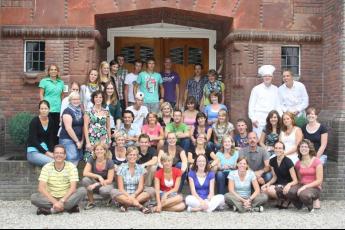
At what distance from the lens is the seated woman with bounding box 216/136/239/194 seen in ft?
29.0

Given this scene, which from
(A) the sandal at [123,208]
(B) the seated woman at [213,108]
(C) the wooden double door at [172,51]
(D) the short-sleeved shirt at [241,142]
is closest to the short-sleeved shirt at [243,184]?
(D) the short-sleeved shirt at [241,142]

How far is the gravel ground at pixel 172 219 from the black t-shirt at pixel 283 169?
50 centimetres

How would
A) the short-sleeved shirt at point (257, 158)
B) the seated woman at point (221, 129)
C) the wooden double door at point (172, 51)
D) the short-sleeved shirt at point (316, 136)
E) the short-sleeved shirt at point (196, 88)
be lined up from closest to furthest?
the short-sleeved shirt at point (257, 158) < the short-sleeved shirt at point (316, 136) < the seated woman at point (221, 129) < the short-sleeved shirt at point (196, 88) < the wooden double door at point (172, 51)

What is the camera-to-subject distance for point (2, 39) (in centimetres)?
1096

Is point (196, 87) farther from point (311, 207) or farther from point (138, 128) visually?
point (311, 207)

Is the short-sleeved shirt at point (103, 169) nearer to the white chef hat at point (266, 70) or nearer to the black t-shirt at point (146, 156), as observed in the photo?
the black t-shirt at point (146, 156)

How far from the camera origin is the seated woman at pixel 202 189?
8.32 meters

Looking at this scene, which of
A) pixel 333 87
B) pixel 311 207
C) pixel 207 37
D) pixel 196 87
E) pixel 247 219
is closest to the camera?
pixel 247 219

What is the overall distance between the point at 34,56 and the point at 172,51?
3.58 meters

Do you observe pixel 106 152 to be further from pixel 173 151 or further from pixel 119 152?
pixel 173 151

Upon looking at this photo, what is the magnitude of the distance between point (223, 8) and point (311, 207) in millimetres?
4744

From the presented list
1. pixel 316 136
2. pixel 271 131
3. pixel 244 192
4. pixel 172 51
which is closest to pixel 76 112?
pixel 244 192

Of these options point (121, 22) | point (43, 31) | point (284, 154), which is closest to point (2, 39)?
point (43, 31)

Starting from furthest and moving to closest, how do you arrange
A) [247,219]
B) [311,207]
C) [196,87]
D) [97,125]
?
[196,87] → [97,125] → [311,207] → [247,219]
